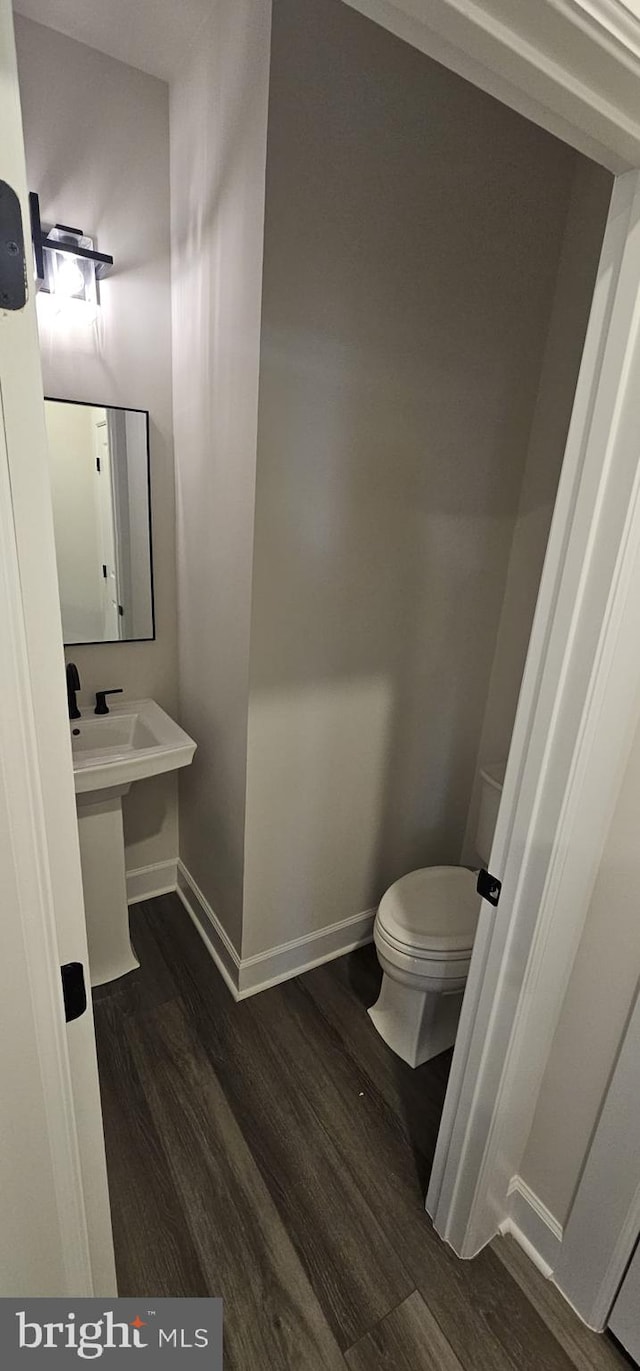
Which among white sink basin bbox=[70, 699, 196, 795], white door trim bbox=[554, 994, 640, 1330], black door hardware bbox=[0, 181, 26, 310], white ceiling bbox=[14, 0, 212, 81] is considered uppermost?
white ceiling bbox=[14, 0, 212, 81]

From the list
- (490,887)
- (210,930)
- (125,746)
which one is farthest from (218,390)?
(210,930)

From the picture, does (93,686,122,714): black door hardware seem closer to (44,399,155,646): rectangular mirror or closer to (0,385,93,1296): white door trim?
(44,399,155,646): rectangular mirror

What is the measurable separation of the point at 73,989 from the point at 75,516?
1.57 metres

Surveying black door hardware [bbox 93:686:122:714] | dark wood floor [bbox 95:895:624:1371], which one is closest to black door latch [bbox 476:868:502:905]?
dark wood floor [bbox 95:895:624:1371]

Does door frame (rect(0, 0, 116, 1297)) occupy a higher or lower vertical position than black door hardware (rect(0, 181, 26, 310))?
lower

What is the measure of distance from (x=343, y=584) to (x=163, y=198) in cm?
127

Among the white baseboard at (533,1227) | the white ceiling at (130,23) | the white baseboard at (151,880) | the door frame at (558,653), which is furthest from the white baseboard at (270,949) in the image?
the white ceiling at (130,23)

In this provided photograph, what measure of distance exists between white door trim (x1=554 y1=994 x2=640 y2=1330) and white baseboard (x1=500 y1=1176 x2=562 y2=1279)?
0.03m

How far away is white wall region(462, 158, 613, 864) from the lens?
65.4 inches

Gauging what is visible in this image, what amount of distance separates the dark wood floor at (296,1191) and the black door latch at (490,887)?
0.92 m

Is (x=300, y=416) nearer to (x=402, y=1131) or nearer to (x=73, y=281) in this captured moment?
(x=73, y=281)

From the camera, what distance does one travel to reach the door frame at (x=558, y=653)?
1.87 ft

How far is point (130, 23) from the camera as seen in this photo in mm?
1470

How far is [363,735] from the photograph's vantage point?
1900mm
